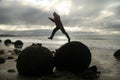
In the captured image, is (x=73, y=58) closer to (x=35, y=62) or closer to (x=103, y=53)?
(x=35, y=62)

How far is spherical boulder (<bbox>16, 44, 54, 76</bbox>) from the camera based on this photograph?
12719mm

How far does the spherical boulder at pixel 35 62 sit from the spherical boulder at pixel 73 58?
3.60 ft

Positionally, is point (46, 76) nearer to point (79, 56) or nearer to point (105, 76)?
point (79, 56)

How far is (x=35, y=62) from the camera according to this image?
41.7 ft

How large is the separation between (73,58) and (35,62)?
2286 mm

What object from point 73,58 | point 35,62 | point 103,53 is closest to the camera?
point 35,62

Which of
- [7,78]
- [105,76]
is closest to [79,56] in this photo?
[105,76]

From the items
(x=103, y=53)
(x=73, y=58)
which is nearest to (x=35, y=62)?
(x=73, y=58)

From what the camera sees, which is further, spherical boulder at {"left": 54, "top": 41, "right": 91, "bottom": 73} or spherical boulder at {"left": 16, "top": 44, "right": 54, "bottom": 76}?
spherical boulder at {"left": 54, "top": 41, "right": 91, "bottom": 73}

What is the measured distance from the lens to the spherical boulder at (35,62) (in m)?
12.7

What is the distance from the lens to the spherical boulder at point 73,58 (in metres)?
13.9

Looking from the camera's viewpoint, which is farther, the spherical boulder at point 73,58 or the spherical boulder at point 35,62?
the spherical boulder at point 73,58

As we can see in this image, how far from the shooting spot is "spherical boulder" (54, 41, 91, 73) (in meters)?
13.9

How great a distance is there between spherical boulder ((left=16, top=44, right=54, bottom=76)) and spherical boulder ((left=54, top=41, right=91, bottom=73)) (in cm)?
110
